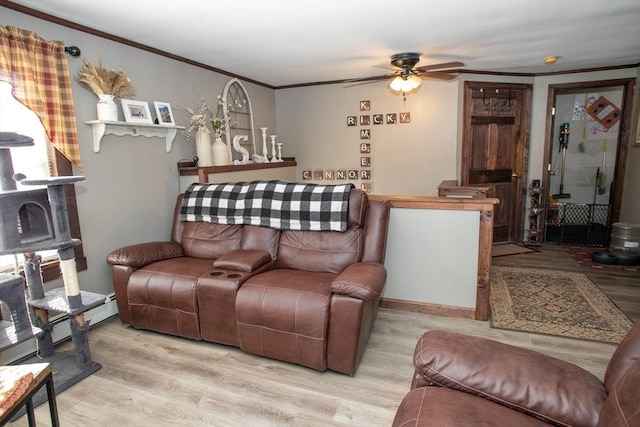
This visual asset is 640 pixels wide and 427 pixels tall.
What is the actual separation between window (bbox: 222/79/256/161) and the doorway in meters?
4.04

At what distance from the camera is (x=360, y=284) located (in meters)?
1.96

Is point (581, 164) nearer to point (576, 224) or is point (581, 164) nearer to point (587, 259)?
point (576, 224)

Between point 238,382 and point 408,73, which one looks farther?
point 408,73

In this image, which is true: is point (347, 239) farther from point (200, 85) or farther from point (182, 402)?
point (200, 85)

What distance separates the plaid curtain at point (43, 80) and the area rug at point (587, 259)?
5200 mm

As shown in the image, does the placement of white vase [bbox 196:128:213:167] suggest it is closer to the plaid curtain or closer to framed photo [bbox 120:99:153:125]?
framed photo [bbox 120:99:153:125]

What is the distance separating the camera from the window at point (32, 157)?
230cm

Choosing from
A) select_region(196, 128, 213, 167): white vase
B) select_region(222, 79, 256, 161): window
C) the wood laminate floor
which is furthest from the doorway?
select_region(196, 128, 213, 167): white vase

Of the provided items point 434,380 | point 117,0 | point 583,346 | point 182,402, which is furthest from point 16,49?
point 583,346

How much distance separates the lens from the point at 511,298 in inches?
125

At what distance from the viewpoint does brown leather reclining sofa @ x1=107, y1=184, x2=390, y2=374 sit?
204 centimetres

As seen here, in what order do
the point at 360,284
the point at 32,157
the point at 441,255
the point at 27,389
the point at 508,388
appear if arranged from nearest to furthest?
the point at 508,388 < the point at 27,389 < the point at 360,284 < the point at 32,157 < the point at 441,255

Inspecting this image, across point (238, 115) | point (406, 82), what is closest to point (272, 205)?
point (406, 82)

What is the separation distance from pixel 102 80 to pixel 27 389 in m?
2.19
